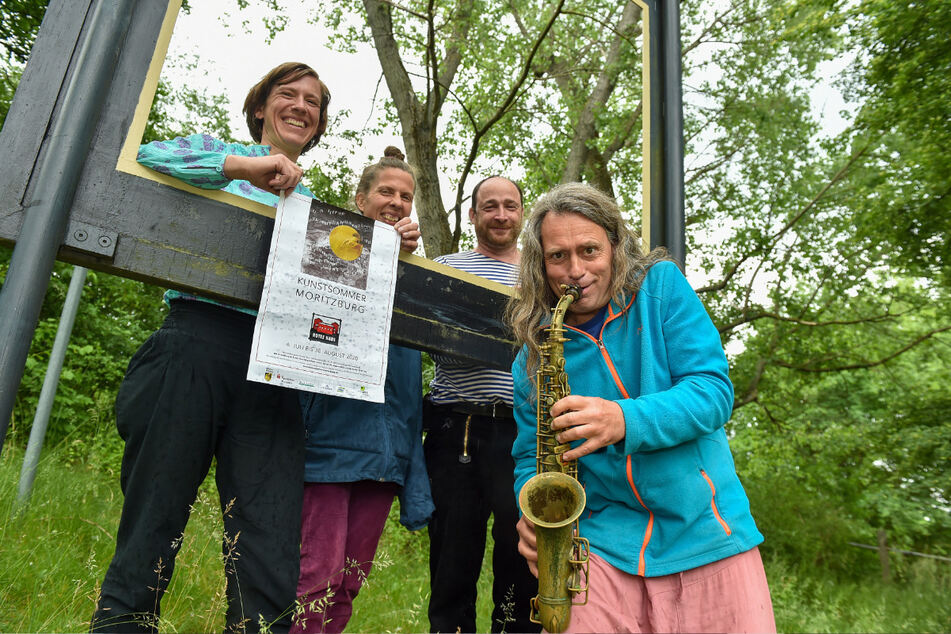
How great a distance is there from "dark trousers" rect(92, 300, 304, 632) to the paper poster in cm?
22

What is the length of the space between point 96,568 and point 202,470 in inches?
80.1

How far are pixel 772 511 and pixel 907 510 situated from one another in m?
3.01

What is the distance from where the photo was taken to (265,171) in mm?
1887

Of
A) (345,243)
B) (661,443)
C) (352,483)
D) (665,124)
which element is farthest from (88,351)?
(661,443)

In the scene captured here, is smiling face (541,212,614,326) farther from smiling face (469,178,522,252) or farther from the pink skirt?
smiling face (469,178,522,252)

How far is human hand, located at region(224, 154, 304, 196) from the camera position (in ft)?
6.02

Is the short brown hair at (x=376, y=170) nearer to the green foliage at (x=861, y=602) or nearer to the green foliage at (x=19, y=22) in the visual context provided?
the green foliage at (x=19, y=22)

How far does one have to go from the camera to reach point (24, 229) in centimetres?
149

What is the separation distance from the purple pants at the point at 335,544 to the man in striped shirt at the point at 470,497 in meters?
0.36

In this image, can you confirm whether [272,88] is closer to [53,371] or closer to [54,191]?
[54,191]

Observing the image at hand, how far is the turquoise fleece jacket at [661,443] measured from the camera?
1.58 metres

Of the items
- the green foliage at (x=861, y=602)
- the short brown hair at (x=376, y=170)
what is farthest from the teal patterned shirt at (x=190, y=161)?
the green foliage at (x=861, y=602)

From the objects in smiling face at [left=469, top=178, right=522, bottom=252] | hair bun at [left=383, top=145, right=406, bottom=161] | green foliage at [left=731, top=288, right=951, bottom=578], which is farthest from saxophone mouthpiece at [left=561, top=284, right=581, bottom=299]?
green foliage at [left=731, top=288, right=951, bottom=578]

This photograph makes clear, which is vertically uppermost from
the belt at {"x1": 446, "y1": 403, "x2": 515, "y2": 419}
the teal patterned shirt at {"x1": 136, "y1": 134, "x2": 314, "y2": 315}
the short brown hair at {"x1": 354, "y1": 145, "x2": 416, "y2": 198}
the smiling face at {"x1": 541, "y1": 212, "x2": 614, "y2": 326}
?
the short brown hair at {"x1": 354, "y1": 145, "x2": 416, "y2": 198}
